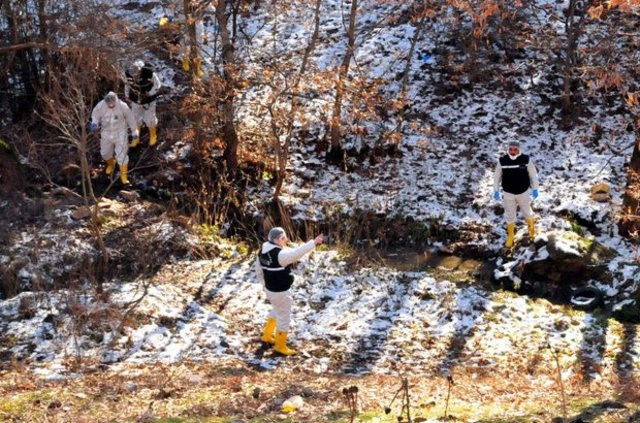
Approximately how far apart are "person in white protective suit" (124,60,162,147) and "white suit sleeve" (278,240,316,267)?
5830 millimetres

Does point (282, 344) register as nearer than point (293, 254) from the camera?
No

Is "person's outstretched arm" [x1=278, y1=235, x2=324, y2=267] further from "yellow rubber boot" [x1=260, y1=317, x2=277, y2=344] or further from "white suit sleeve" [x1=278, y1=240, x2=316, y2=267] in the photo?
"yellow rubber boot" [x1=260, y1=317, x2=277, y2=344]

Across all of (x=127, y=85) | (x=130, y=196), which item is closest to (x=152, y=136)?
(x=127, y=85)

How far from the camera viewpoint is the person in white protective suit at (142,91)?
14.1m

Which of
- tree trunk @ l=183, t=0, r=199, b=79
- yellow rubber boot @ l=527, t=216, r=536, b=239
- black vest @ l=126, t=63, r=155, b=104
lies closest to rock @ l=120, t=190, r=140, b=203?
black vest @ l=126, t=63, r=155, b=104

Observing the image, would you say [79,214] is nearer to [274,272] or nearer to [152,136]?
[152,136]

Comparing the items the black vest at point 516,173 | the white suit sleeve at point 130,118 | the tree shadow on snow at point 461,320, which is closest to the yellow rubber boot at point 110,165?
the white suit sleeve at point 130,118

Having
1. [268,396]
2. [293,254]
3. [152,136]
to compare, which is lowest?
[268,396]

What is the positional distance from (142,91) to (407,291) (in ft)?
20.6

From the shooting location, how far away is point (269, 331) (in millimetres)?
10094

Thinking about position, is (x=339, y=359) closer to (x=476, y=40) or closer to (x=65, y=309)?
(x=65, y=309)

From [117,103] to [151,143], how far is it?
5.41 feet

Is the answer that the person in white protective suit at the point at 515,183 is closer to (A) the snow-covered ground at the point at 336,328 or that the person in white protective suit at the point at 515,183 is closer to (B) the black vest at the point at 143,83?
→ (A) the snow-covered ground at the point at 336,328

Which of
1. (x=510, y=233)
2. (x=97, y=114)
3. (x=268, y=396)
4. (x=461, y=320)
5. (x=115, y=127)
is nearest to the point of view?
(x=268, y=396)
